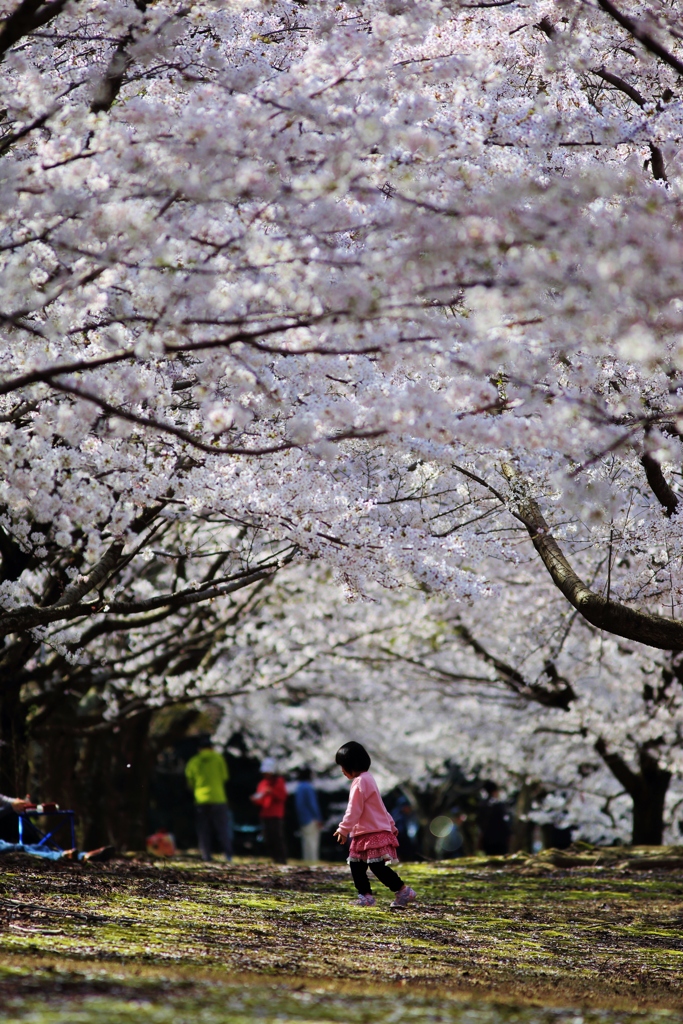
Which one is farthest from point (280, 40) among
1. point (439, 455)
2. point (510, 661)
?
point (510, 661)

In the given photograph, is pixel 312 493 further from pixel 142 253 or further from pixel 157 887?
pixel 157 887

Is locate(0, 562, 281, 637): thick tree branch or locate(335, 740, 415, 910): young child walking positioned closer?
locate(0, 562, 281, 637): thick tree branch

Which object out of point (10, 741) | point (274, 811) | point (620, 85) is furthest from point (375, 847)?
point (274, 811)

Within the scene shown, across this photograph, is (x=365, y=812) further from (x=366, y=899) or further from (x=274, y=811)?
(x=274, y=811)

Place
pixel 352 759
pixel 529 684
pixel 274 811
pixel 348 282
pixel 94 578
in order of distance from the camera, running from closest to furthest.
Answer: pixel 348 282 → pixel 94 578 → pixel 352 759 → pixel 529 684 → pixel 274 811

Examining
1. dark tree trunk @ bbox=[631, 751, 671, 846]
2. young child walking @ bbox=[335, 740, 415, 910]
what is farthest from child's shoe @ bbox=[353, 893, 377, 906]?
dark tree trunk @ bbox=[631, 751, 671, 846]

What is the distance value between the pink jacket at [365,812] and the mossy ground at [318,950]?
2.01ft

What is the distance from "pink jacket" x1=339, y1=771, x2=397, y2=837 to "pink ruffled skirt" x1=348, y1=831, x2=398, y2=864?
1.8 inches

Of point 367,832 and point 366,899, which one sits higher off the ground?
point 367,832

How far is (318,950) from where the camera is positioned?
19.9ft

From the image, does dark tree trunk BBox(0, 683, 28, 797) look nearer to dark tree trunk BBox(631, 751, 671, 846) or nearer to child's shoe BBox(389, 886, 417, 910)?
child's shoe BBox(389, 886, 417, 910)

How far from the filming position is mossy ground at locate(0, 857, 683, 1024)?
13.4ft

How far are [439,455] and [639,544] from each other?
1.74 meters

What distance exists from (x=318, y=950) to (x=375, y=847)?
189 centimetres
